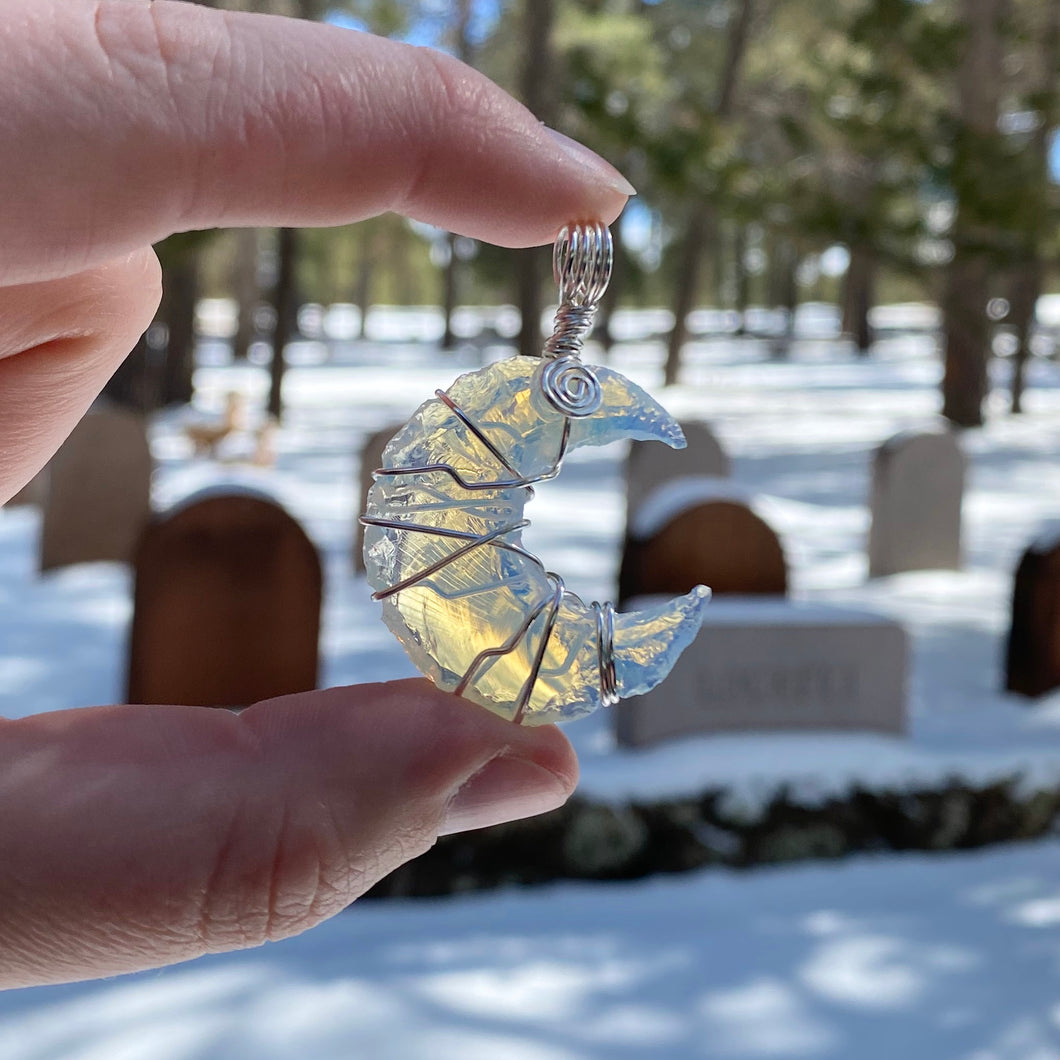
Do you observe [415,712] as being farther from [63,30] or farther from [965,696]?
[965,696]

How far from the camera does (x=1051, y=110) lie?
10.1 meters

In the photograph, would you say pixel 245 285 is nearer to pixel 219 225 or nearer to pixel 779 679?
pixel 779 679

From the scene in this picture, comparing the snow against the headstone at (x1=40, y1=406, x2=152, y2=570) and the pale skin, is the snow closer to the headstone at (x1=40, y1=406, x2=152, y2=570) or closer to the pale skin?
the pale skin

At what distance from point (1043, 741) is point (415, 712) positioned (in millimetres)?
4166

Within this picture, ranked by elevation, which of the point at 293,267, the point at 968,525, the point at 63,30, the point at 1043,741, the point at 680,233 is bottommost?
the point at 1043,741

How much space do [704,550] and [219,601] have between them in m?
2.00

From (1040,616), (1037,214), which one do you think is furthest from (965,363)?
(1040,616)

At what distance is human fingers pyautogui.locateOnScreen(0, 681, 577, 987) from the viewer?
1.16 m

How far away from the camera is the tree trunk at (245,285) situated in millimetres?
23531

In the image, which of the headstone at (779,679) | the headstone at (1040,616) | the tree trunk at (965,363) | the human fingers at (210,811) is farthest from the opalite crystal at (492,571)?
the tree trunk at (965,363)

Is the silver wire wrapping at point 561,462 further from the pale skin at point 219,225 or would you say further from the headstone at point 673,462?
the headstone at point 673,462

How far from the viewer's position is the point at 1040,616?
17.1 ft

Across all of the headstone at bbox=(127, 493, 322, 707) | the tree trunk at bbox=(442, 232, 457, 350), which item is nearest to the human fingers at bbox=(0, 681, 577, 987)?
the headstone at bbox=(127, 493, 322, 707)

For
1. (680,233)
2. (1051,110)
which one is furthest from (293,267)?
(680,233)
